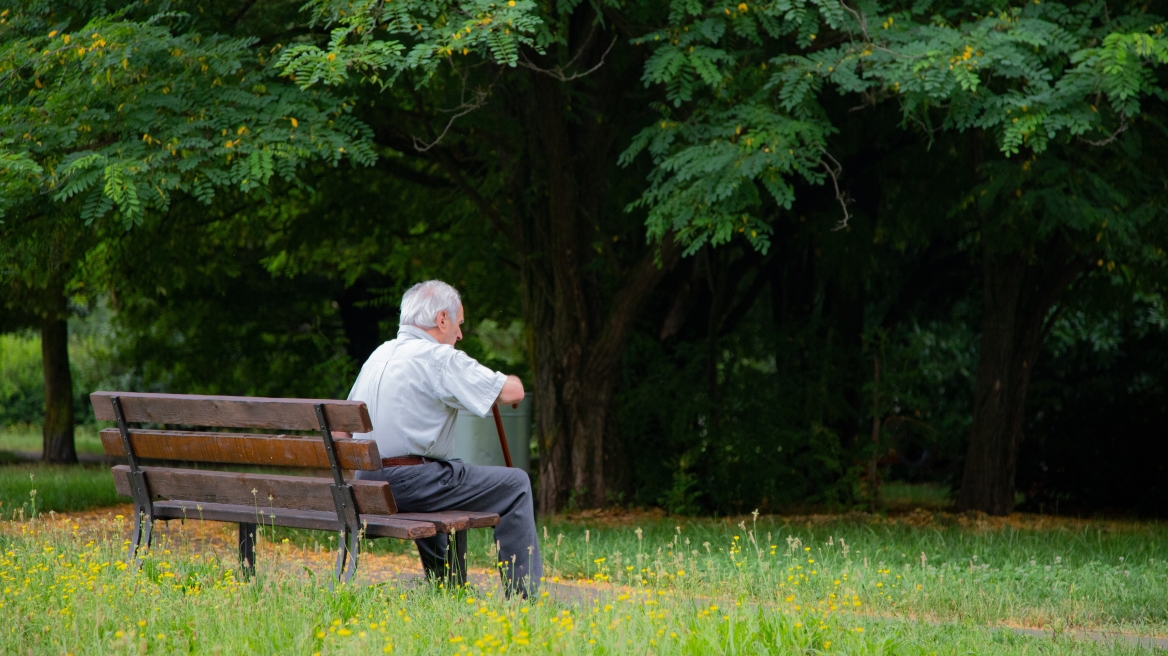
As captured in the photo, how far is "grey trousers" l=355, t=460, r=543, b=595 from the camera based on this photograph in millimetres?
5375

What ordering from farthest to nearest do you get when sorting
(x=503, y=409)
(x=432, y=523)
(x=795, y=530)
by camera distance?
(x=503, y=409) → (x=795, y=530) → (x=432, y=523)

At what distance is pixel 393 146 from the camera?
10.7m

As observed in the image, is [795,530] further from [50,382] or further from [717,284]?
[50,382]

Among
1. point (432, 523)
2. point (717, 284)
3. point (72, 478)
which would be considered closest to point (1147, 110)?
point (717, 284)

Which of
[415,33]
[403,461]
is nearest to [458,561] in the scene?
[403,461]

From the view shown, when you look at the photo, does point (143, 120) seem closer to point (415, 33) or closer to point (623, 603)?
point (415, 33)

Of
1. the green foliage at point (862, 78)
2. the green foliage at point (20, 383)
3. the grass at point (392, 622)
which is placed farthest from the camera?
the green foliage at point (20, 383)

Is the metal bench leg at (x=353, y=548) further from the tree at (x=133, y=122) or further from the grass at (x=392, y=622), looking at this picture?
the tree at (x=133, y=122)

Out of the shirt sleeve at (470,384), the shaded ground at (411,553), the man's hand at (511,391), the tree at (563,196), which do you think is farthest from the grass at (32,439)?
the man's hand at (511,391)

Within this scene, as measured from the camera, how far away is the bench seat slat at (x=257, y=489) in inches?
205

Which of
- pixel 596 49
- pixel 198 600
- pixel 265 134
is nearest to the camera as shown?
pixel 198 600

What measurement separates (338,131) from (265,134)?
63 cm

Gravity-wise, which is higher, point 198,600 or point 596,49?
point 596,49

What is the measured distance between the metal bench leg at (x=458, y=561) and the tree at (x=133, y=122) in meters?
3.15
